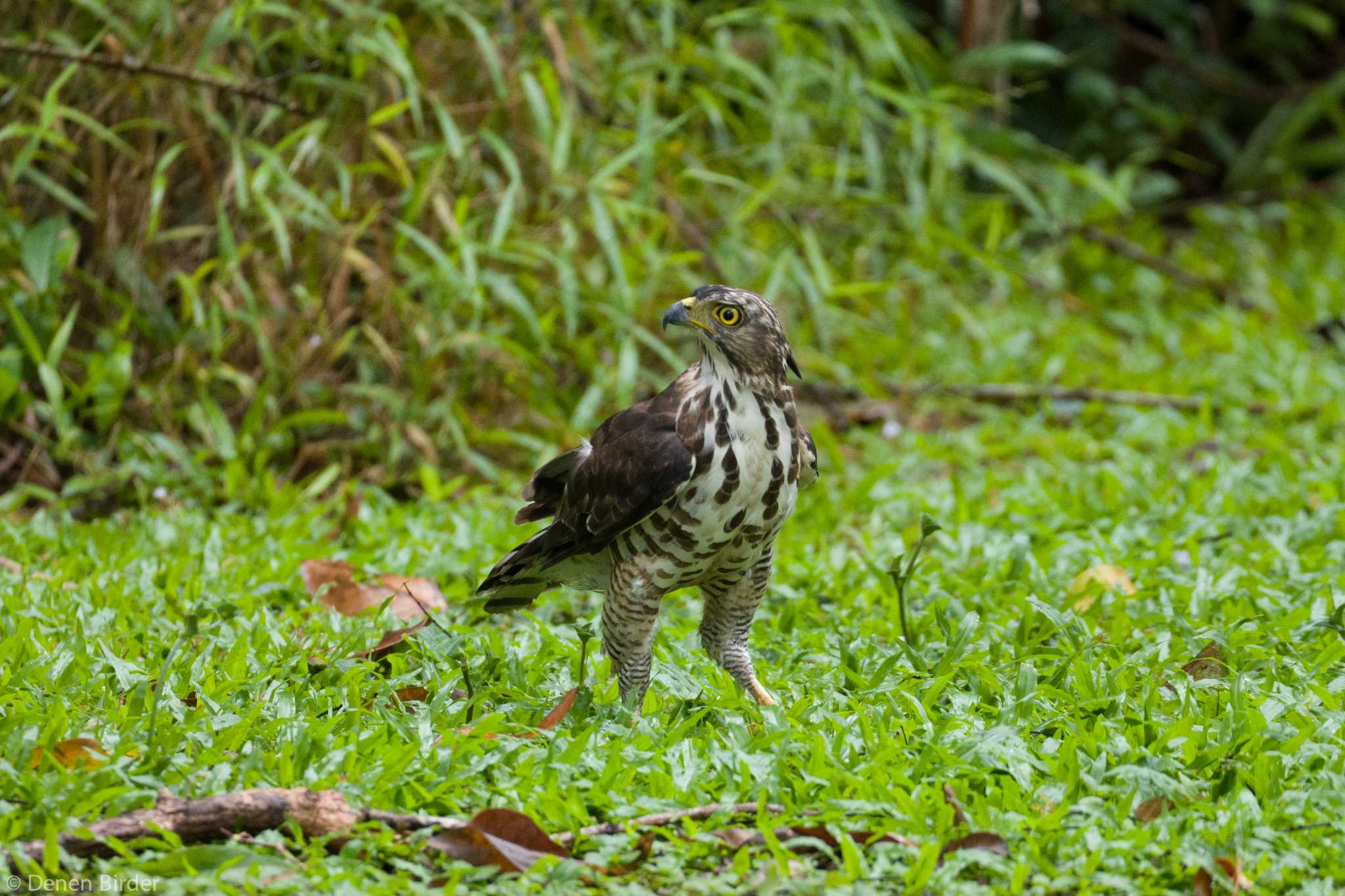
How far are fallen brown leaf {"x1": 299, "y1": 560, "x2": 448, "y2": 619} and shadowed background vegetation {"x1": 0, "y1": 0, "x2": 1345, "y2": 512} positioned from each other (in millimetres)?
1015

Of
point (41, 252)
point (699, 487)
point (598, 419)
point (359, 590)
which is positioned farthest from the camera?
point (598, 419)

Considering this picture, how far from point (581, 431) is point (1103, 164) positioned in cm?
688

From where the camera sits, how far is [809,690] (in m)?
3.62

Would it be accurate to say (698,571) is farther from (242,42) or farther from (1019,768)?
(242,42)

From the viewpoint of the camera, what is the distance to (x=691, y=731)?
329cm

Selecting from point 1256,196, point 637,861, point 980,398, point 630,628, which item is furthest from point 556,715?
point 1256,196

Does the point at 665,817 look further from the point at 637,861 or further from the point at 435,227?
the point at 435,227

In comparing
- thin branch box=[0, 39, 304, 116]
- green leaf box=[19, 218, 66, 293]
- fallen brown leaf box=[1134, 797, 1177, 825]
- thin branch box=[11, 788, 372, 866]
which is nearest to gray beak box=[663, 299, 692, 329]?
thin branch box=[11, 788, 372, 866]

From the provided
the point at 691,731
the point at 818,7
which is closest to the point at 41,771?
the point at 691,731

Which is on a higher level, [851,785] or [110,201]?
[110,201]

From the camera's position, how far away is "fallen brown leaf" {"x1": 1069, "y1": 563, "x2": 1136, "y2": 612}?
426 cm

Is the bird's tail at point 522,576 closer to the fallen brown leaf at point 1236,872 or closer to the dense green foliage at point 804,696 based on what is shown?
the dense green foliage at point 804,696

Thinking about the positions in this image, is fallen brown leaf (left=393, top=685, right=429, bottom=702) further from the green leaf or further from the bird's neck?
the green leaf

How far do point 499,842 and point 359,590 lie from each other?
1.79 metres
